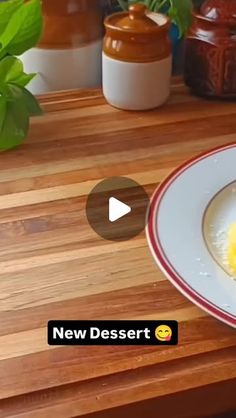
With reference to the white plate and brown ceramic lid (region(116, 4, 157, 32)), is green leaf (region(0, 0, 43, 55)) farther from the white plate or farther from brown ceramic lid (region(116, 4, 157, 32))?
the white plate

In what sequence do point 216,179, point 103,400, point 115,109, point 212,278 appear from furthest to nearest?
point 115,109 → point 216,179 → point 212,278 → point 103,400

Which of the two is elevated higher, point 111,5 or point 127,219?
point 111,5

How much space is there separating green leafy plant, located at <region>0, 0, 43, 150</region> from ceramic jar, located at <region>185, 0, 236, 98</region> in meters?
0.22

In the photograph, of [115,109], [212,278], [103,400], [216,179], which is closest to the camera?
[103,400]

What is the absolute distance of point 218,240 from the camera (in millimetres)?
738

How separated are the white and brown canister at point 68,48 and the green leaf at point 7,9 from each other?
0.11 m

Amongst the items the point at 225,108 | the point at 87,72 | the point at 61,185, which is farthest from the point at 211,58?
the point at 61,185

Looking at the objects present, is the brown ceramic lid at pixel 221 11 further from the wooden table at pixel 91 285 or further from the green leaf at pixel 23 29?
the green leaf at pixel 23 29

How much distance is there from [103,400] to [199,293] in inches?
5.4

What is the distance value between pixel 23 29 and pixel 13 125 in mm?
116

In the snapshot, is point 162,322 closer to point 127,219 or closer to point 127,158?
point 127,219
